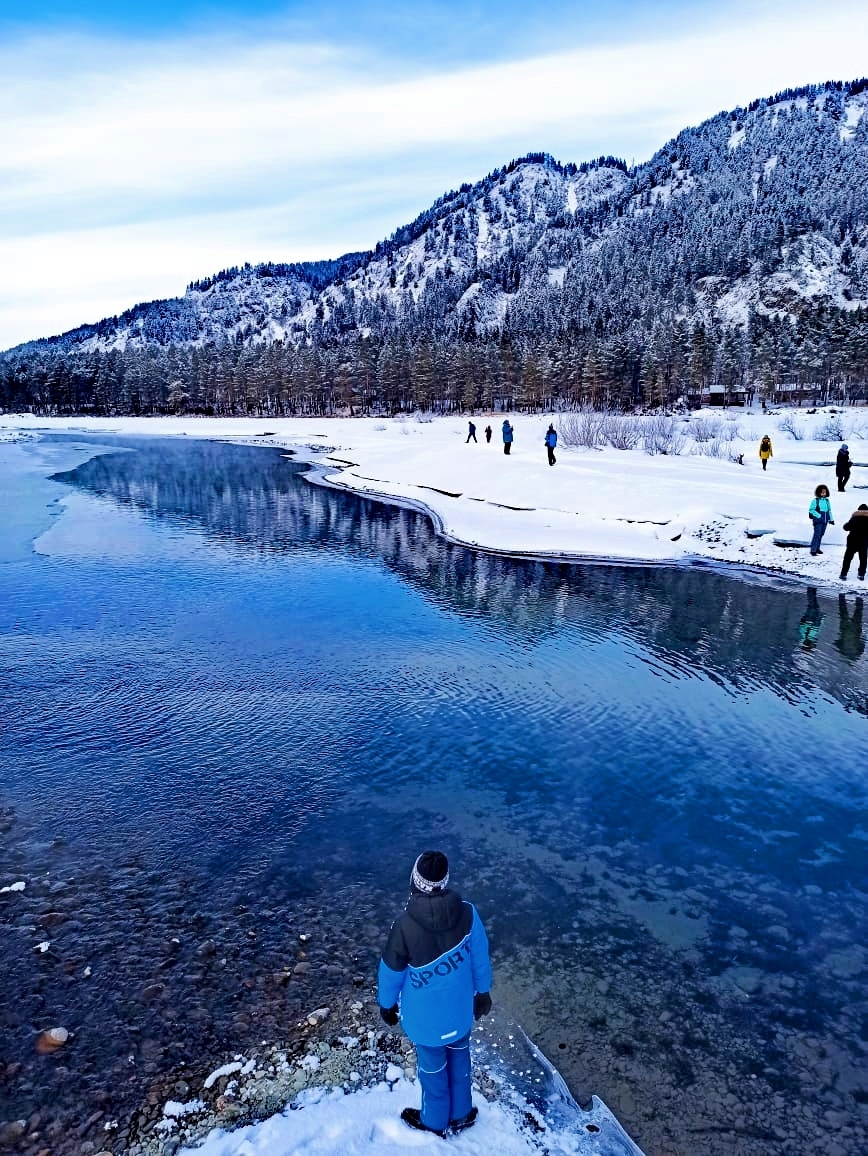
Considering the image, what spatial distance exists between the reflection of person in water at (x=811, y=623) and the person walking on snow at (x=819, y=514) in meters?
2.37

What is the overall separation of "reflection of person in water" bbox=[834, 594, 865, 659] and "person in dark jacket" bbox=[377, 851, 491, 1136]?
13140 mm

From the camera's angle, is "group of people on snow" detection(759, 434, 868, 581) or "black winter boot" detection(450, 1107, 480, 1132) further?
"group of people on snow" detection(759, 434, 868, 581)

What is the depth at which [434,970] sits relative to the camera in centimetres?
420

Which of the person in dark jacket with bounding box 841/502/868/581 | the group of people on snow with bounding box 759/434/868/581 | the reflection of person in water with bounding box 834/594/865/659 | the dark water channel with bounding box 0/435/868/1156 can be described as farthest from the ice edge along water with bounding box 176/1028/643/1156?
the person in dark jacket with bounding box 841/502/868/581

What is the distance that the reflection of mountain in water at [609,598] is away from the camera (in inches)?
564

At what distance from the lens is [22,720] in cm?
1153

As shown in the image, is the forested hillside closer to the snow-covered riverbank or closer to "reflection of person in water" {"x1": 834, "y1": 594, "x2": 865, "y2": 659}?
the snow-covered riverbank

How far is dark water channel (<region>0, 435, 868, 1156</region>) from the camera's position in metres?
5.55

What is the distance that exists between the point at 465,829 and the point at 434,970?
4.57 m

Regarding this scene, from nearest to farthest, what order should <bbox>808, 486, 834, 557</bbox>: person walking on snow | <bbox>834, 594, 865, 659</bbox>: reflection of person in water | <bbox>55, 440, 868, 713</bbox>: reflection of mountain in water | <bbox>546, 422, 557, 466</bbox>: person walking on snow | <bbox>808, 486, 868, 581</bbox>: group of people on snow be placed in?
<bbox>55, 440, 868, 713</bbox>: reflection of mountain in water
<bbox>834, 594, 865, 659</bbox>: reflection of person in water
<bbox>808, 486, 868, 581</bbox>: group of people on snow
<bbox>808, 486, 834, 557</bbox>: person walking on snow
<bbox>546, 422, 557, 466</bbox>: person walking on snow

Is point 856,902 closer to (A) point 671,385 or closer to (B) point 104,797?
(B) point 104,797

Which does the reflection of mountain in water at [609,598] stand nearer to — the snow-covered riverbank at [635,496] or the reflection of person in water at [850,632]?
the reflection of person in water at [850,632]

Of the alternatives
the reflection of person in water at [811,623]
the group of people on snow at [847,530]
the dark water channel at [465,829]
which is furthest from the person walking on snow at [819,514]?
the reflection of person in water at [811,623]

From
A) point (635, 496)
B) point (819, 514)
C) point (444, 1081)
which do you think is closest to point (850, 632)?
point (819, 514)
